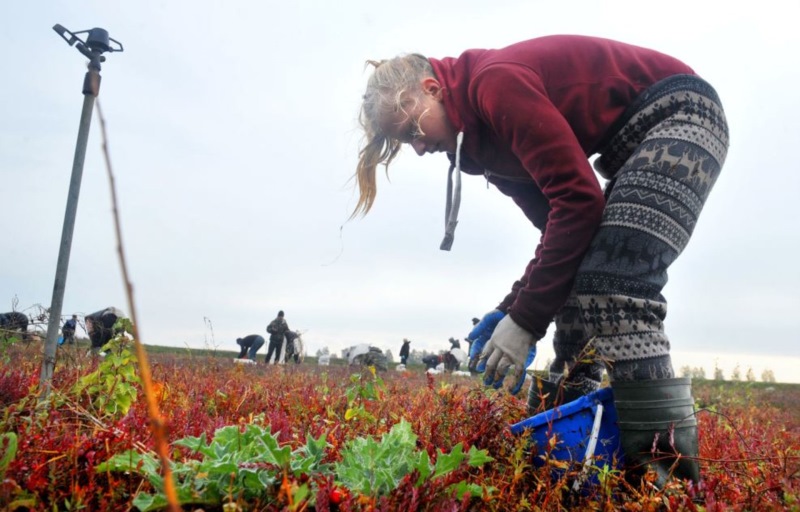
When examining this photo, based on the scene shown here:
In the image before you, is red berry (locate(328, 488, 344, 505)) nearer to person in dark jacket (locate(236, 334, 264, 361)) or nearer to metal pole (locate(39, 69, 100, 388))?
metal pole (locate(39, 69, 100, 388))

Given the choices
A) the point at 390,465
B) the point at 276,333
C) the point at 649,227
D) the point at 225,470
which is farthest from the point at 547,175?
the point at 276,333

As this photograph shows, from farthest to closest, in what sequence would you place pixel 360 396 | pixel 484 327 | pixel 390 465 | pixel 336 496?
1. pixel 360 396
2. pixel 484 327
3. pixel 390 465
4. pixel 336 496

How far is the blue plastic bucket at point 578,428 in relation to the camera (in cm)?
219

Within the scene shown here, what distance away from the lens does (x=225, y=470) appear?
5.16 feet

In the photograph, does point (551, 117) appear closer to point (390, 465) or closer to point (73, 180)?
point (390, 465)

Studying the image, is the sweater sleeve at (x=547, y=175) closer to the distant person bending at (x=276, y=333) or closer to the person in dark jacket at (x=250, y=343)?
the distant person bending at (x=276, y=333)

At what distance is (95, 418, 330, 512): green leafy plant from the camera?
5.10ft

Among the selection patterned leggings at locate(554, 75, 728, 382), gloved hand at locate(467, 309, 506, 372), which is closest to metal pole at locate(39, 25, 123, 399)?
gloved hand at locate(467, 309, 506, 372)

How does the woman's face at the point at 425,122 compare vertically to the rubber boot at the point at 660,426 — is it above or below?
above

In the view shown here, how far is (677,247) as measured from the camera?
7.33 ft

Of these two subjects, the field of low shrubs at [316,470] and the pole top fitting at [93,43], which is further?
the pole top fitting at [93,43]

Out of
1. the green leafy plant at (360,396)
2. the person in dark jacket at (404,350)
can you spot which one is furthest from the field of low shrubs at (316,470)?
the person in dark jacket at (404,350)

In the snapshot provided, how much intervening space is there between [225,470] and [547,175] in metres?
1.50

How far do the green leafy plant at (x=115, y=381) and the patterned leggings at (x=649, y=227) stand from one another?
79.5 inches
